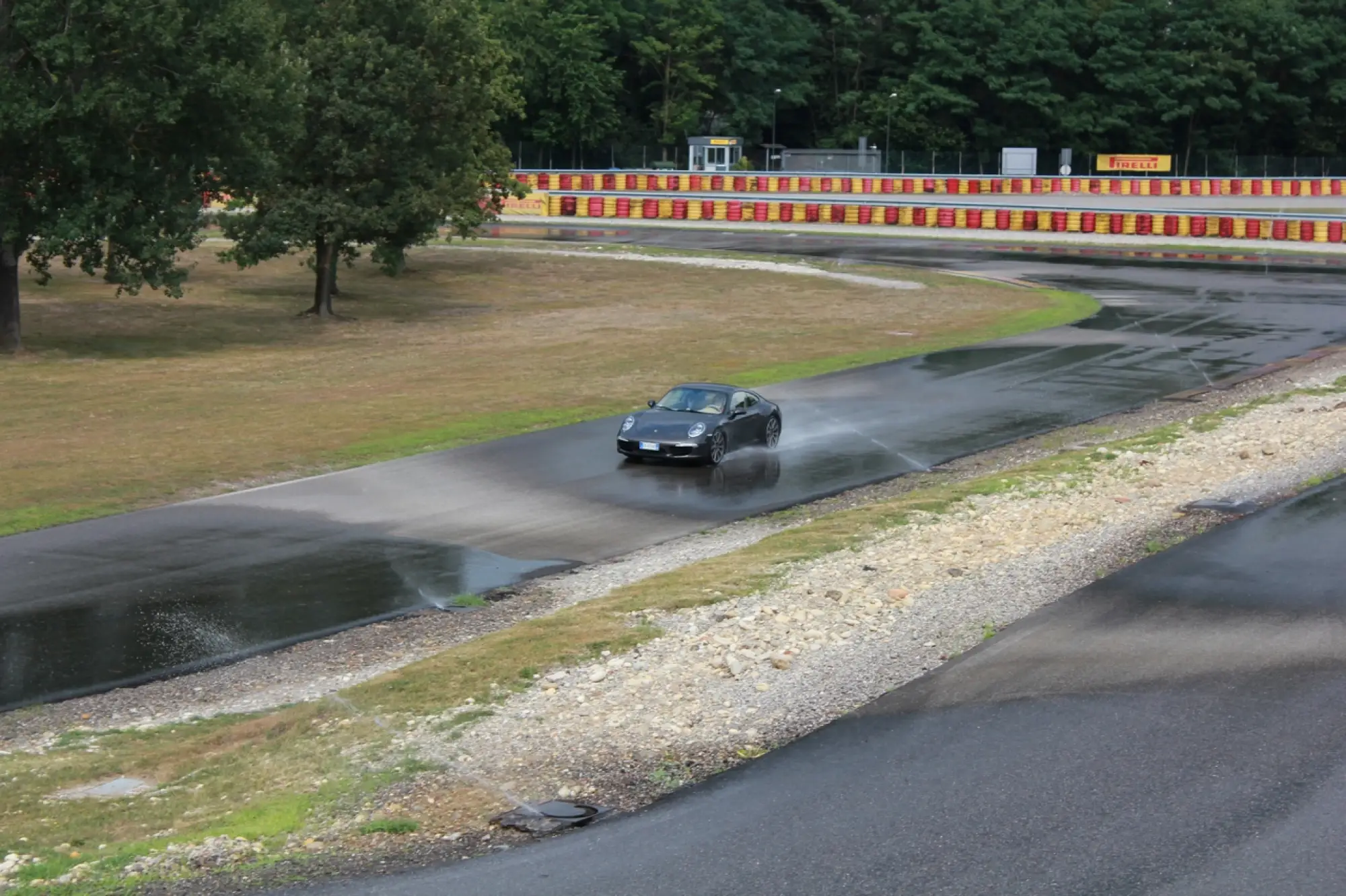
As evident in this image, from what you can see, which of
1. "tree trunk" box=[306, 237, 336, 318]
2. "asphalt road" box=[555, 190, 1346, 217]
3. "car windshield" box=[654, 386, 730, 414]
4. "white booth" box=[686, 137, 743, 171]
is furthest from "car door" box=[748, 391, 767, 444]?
"white booth" box=[686, 137, 743, 171]

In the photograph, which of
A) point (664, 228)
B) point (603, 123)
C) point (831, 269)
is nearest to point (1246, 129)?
point (603, 123)

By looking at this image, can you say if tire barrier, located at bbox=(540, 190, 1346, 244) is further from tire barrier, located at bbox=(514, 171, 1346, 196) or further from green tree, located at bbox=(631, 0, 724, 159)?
green tree, located at bbox=(631, 0, 724, 159)

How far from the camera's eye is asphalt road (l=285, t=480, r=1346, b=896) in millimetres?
10836

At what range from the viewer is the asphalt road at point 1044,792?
10.8 m

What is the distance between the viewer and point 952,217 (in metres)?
90.9

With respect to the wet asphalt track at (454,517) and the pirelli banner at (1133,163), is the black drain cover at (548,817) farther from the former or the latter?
Result: the pirelli banner at (1133,163)

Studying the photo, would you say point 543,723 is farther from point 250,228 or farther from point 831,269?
point 831,269

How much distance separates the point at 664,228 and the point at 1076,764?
81.5 metres

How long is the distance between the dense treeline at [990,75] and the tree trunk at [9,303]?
83351mm

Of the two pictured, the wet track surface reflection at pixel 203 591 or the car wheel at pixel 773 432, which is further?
the car wheel at pixel 773 432

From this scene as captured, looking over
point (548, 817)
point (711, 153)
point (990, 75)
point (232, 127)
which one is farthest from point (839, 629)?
point (990, 75)

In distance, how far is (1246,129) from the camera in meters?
131

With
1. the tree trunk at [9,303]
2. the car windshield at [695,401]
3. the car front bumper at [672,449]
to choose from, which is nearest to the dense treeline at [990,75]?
the tree trunk at [9,303]

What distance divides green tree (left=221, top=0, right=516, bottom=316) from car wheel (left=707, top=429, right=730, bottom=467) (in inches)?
898
